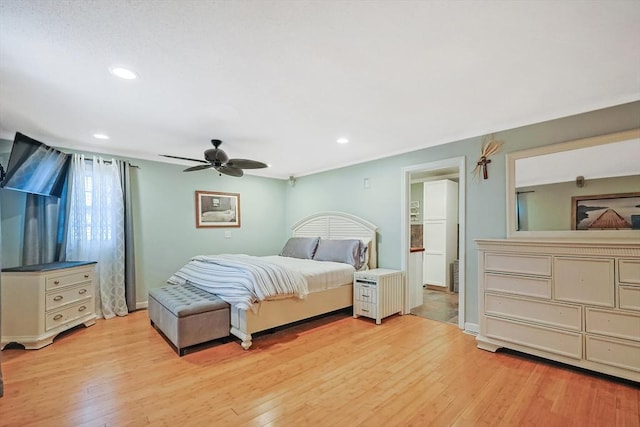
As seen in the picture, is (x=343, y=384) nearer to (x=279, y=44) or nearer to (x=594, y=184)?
(x=279, y=44)

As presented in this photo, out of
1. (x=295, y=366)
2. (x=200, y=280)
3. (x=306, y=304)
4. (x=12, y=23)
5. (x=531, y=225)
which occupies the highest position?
(x=12, y=23)

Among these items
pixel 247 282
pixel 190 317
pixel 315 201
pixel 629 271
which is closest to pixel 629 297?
pixel 629 271

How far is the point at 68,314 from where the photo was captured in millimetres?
3365

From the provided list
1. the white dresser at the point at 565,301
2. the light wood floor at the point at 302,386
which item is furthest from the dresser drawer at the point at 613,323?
the light wood floor at the point at 302,386

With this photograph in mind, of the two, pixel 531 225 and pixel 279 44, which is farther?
pixel 531 225

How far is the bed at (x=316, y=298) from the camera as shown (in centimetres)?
305

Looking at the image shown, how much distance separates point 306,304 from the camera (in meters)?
3.59

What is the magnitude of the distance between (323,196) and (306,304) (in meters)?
2.46

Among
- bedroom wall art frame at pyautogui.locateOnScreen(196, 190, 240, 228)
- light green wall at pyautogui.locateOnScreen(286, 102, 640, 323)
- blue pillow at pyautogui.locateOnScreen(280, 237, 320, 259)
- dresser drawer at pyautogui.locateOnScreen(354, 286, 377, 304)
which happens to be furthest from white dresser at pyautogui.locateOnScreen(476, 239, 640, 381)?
bedroom wall art frame at pyautogui.locateOnScreen(196, 190, 240, 228)

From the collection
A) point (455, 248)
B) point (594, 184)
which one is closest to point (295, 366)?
point (594, 184)

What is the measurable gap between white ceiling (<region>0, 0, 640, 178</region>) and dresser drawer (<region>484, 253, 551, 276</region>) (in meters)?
1.43

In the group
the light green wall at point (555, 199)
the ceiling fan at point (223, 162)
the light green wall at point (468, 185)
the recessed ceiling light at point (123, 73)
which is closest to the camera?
the recessed ceiling light at point (123, 73)

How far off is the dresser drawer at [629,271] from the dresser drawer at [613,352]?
1.57ft

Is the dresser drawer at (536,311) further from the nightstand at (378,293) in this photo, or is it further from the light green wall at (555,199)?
the nightstand at (378,293)
